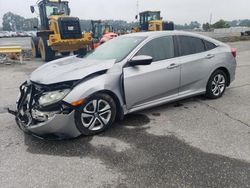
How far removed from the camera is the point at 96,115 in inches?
151

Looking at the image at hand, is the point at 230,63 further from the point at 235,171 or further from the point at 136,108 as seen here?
the point at 235,171

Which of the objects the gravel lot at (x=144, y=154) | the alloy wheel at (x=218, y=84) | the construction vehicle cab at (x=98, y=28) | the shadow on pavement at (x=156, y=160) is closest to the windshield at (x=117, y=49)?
the gravel lot at (x=144, y=154)

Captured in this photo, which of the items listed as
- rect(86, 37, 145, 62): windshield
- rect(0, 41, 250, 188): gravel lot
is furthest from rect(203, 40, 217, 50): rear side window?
rect(86, 37, 145, 62): windshield

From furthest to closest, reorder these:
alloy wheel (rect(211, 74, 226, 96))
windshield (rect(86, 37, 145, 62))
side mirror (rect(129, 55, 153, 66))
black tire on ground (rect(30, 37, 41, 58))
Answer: black tire on ground (rect(30, 37, 41, 58)) → alloy wheel (rect(211, 74, 226, 96)) → windshield (rect(86, 37, 145, 62)) → side mirror (rect(129, 55, 153, 66))

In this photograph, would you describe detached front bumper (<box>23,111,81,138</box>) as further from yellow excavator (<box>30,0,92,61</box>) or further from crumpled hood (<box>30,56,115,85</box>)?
yellow excavator (<box>30,0,92,61</box>)

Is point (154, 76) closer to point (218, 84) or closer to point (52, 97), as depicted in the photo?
point (52, 97)

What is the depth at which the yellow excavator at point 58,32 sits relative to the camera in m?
12.4

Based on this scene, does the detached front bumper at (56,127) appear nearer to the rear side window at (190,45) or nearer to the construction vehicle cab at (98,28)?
the rear side window at (190,45)

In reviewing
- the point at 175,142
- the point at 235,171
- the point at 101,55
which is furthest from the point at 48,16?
the point at 235,171

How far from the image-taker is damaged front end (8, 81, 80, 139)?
3.43 m

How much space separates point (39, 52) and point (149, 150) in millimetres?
13428

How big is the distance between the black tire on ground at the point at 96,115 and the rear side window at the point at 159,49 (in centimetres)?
109

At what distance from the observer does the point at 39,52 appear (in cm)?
1512

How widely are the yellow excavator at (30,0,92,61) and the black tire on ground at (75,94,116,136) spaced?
8.57m
